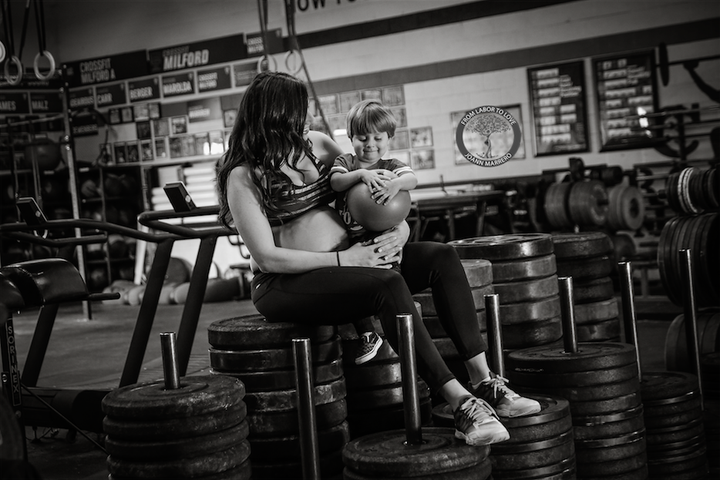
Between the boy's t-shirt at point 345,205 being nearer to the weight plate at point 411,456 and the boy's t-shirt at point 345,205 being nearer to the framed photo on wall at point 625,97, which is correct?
the weight plate at point 411,456

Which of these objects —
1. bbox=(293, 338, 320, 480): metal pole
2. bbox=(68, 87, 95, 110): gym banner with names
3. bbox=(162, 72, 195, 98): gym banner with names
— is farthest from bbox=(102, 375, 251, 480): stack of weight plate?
bbox=(68, 87, 95, 110): gym banner with names

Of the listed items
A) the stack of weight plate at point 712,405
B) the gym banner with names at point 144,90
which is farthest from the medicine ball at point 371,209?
the gym banner with names at point 144,90

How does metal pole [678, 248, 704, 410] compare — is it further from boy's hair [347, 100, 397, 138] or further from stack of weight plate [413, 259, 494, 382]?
boy's hair [347, 100, 397, 138]

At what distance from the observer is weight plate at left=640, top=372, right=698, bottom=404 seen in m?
2.96

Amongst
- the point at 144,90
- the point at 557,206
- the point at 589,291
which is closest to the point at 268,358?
the point at 589,291

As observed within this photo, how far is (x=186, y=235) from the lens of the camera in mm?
→ 3615

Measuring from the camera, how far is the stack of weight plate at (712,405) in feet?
10.5

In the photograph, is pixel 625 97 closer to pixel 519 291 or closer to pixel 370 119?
pixel 519 291

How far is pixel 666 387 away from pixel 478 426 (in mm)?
1177

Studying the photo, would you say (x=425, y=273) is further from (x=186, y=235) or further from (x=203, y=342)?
(x=203, y=342)

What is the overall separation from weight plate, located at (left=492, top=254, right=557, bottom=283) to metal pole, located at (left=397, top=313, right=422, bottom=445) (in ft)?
3.60

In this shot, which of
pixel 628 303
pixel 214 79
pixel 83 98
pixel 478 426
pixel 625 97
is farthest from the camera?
pixel 83 98

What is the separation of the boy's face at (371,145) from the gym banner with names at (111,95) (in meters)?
9.74

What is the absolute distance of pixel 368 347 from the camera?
2566 mm
